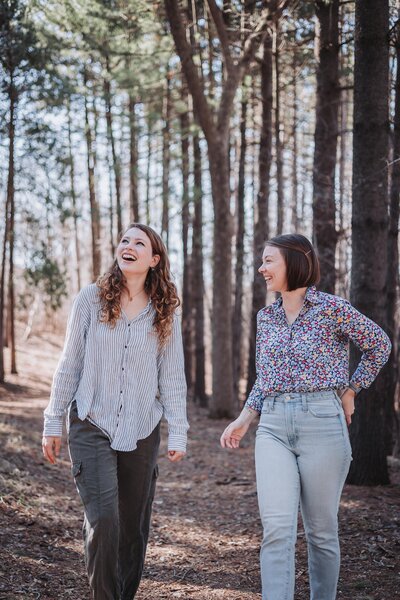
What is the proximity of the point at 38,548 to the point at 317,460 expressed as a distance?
117 inches

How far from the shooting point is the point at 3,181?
17234 mm

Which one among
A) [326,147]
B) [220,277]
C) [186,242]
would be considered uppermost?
[326,147]

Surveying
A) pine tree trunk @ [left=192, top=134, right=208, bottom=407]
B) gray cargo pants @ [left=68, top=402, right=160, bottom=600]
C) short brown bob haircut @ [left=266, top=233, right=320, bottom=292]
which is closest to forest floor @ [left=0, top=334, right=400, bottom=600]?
gray cargo pants @ [left=68, top=402, right=160, bottom=600]

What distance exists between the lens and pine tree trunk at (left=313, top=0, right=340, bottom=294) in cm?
925

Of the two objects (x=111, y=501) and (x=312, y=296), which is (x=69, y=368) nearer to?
(x=111, y=501)

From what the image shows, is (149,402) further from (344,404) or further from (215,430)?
(215,430)

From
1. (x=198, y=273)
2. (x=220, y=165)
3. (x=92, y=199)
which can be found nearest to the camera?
(x=220, y=165)

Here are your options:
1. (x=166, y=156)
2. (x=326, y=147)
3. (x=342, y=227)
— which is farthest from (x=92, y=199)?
(x=326, y=147)

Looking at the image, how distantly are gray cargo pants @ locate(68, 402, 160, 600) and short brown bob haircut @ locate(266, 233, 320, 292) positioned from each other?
1.24 meters

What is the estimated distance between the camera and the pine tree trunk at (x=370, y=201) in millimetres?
6641

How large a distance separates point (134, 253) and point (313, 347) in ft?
4.00

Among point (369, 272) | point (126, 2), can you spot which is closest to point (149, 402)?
point (369, 272)

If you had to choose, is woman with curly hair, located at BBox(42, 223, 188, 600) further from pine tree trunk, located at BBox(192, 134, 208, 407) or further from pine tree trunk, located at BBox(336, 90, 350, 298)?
pine tree trunk, located at BBox(192, 134, 208, 407)

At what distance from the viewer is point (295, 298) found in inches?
145
